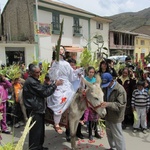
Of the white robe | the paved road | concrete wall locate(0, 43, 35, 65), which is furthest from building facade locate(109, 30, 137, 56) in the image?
the white robe

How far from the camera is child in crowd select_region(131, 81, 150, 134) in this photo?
5.62 meters

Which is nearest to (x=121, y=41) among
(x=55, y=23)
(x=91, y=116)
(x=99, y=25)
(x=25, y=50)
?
(x=99, y=25)

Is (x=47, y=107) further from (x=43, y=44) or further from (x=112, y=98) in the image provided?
(x=43, y=44)

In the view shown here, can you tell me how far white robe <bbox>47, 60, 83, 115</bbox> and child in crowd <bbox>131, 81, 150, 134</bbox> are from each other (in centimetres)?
216

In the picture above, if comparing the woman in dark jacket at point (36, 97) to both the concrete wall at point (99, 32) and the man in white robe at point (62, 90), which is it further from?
the concrete wall at point (99, 32)

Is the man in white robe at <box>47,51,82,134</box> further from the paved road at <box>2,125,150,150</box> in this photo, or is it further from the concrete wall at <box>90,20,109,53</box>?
the concrete wall at <box>90,20,109,53</box>

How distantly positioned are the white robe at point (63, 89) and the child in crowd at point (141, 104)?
2.16m

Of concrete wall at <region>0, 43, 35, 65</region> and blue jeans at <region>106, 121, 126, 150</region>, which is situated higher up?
concrete wall at <region>0, 43, 35, 65</region>

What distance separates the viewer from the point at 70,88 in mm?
4270

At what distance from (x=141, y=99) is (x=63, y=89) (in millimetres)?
2451

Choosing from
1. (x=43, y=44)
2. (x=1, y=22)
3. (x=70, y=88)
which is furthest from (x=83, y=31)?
(x=70, y=88)

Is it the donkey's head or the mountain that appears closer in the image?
the donkey's head

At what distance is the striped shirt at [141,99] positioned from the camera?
5.61m

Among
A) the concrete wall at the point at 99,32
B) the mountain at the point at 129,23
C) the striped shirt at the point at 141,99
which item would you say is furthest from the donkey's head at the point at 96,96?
the mountain at the point at 129,23
